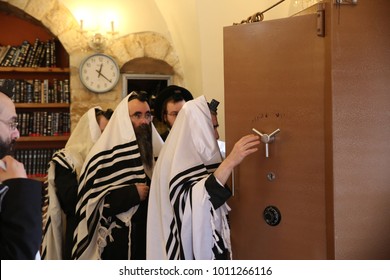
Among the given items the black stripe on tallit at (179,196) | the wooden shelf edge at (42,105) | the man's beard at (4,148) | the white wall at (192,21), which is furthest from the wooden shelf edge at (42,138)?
the man's beard at (4,148)

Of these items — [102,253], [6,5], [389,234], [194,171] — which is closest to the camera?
[389,234]

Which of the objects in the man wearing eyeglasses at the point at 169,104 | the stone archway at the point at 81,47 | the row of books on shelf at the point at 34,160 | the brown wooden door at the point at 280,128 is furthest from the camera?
the row of books on shelf at the point at 34,160

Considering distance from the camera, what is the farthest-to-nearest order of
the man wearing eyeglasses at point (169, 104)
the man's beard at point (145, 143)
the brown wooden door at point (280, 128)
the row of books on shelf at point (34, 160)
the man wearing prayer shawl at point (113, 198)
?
the row of books on shelf at point (34, 160), the man wearing eyeglasses at point (169, 104), the man's beard at point (145, 143), the man wearing prayer shawl at point (113, 198), the brown wooden door at point (280, 128)

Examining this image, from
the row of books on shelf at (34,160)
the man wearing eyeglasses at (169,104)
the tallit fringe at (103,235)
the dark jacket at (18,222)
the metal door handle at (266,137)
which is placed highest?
the man wearing eyeglasses at (169,104)

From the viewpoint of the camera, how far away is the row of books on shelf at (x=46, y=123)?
12.4 feet

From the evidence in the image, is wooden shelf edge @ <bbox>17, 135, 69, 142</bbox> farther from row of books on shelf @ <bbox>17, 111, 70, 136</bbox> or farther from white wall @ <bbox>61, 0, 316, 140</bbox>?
white wall @ <bbox>61, 0, 316, 140</bbox>

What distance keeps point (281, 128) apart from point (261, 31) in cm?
36

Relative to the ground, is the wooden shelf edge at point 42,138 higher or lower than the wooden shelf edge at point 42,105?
lower

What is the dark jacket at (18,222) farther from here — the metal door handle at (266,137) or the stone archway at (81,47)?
the stone archway at (81,47)

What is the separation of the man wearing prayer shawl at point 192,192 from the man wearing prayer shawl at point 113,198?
0.56 feet

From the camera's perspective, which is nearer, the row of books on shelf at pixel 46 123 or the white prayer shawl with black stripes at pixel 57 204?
the white prayer shawl with black stripes at pixel 57 204
